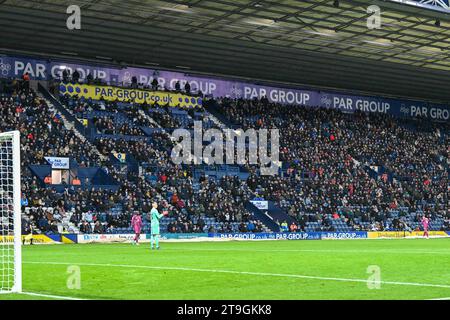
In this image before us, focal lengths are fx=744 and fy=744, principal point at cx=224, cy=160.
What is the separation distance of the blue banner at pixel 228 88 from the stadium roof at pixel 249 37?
833mm

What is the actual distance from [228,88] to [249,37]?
11053mm

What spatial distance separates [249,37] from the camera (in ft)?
161

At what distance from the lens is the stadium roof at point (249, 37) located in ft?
139

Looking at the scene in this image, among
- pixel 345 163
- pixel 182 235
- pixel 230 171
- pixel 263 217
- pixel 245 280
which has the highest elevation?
pixel 345 163

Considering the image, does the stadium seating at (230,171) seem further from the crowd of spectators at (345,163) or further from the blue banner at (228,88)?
the blue banner at (228,88)

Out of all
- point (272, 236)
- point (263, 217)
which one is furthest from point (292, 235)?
point (263, 217)

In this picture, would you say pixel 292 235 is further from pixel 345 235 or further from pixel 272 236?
pixel 345 235

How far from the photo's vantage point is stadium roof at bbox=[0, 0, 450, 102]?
139ft

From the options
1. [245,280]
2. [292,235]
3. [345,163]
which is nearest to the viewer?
[245,280]

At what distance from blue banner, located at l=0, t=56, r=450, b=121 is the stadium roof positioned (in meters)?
0.83

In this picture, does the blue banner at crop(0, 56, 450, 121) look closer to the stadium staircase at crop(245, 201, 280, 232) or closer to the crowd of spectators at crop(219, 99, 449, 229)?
the crowd of spectators at crop(219, 99, 449, 229)

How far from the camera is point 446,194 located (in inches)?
2382

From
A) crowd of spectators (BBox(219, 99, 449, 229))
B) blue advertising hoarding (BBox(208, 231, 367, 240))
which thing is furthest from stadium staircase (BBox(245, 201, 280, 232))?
crowd of spectators (BBox(219, 99, 449, 229))

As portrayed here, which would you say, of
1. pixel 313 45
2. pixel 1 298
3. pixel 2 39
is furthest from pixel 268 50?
pixel 1 298
